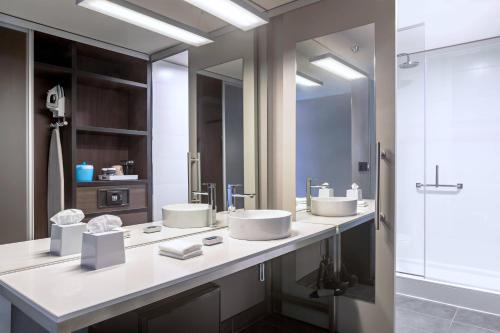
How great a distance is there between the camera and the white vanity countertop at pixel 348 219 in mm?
2109

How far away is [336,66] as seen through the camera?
2.26 meters

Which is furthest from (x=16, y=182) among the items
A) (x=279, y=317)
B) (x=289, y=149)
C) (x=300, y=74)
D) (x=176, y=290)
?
(x=279, y=317)

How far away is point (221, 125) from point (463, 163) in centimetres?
259

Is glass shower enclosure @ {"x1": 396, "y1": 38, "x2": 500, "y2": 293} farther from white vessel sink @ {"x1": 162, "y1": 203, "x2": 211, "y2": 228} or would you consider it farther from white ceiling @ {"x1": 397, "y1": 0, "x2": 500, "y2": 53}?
white vessel sink @ {"x1": 162, "y1": 203, "x2": 211, "y2": 228}

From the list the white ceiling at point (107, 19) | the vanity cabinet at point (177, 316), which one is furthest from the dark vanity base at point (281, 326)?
the white ceiling at point (107, 19)

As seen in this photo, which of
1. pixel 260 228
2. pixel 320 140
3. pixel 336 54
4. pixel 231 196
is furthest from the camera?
pixel 320 140

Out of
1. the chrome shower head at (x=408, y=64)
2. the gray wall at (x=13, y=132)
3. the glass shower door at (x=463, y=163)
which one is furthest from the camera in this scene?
the chrome shower head at (x=408, y=64)

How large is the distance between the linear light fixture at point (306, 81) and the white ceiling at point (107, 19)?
2.08 ft

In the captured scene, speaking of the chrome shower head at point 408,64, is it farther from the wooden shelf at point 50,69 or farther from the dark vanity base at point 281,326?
the wooden shelf at point 50,69

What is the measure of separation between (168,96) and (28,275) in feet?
3.24

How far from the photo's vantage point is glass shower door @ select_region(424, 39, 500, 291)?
3154 millimetres

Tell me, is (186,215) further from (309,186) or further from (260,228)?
(309,186)

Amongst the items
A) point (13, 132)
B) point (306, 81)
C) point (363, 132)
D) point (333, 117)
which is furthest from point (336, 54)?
point (13, 132)

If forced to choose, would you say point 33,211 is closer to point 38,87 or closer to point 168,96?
point 38,87
